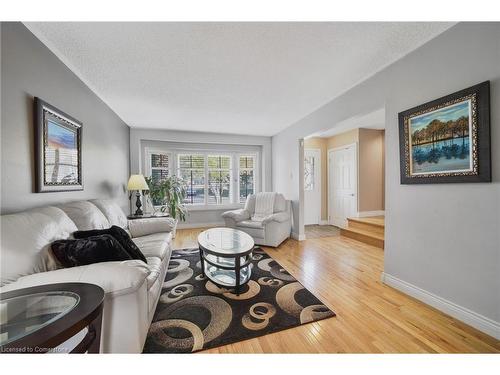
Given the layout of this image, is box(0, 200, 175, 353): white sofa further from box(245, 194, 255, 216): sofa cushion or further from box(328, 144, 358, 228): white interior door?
box(328, 144, 358, 228): white interior door

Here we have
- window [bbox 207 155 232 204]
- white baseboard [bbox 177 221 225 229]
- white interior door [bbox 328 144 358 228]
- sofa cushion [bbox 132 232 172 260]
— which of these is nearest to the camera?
sofa cushion [bbox 132 232 172 260]

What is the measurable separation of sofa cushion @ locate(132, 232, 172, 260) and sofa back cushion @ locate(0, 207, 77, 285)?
0.76m

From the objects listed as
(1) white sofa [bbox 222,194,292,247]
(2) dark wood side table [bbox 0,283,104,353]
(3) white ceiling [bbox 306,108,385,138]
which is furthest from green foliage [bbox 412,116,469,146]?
(2) dark wood side table [bbox 0,283,104,353]

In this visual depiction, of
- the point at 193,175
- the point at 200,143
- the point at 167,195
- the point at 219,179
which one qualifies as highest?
the point at 200,143

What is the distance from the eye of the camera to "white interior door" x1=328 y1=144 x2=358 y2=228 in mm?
4719

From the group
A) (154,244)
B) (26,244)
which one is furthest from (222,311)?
(26,244)

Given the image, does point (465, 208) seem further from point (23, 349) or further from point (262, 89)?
point (23, 349)

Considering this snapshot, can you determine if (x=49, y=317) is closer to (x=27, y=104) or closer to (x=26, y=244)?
(x=26, y=244)

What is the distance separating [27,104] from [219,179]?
3913 millimetres

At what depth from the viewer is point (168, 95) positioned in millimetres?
2756

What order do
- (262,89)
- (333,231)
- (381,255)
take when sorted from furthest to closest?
(333,231), (381,255), (262,89)

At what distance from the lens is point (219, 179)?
17.4 feet
